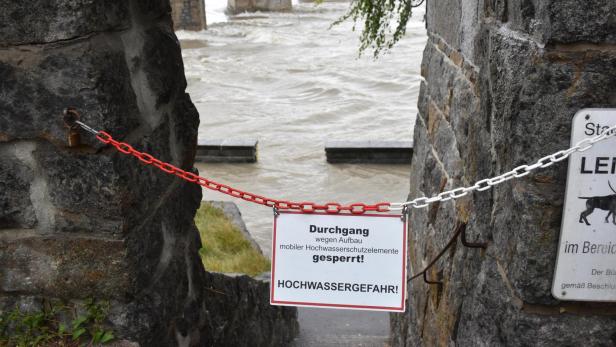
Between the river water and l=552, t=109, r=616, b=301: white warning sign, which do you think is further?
the river water

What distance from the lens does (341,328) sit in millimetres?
5156

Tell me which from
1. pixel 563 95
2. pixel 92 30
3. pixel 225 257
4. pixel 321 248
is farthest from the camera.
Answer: pixel 225 257

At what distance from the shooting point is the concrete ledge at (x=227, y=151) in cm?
960

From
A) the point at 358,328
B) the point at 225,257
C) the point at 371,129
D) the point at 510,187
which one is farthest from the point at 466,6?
the point at 371,129

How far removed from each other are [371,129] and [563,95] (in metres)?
10.1

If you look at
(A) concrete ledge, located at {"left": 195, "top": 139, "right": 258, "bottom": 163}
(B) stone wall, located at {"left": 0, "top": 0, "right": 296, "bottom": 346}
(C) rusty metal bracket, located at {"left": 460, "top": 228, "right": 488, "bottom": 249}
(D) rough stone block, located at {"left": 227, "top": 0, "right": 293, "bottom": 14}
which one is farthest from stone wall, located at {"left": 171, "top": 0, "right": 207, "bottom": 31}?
(C) rusty metal bracket, located at {"left": 460, "top": 228, "right": 488, "bottom": 249}

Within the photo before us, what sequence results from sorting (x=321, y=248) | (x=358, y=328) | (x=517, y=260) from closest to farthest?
(x=517, y=260), (x=321, y=248), (x=358, y=328)

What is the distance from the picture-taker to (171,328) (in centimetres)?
230

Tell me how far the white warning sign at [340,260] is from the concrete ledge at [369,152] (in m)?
7.34

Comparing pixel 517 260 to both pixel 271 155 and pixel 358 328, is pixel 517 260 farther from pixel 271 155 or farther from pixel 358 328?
pixel 271 155

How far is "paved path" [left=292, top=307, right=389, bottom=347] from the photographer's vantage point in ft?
15.6

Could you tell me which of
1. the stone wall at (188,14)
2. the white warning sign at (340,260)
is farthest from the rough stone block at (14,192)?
the stone wall at (188,14)

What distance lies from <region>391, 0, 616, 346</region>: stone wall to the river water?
16.7ft

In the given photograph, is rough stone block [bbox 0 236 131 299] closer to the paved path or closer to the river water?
the paved path
